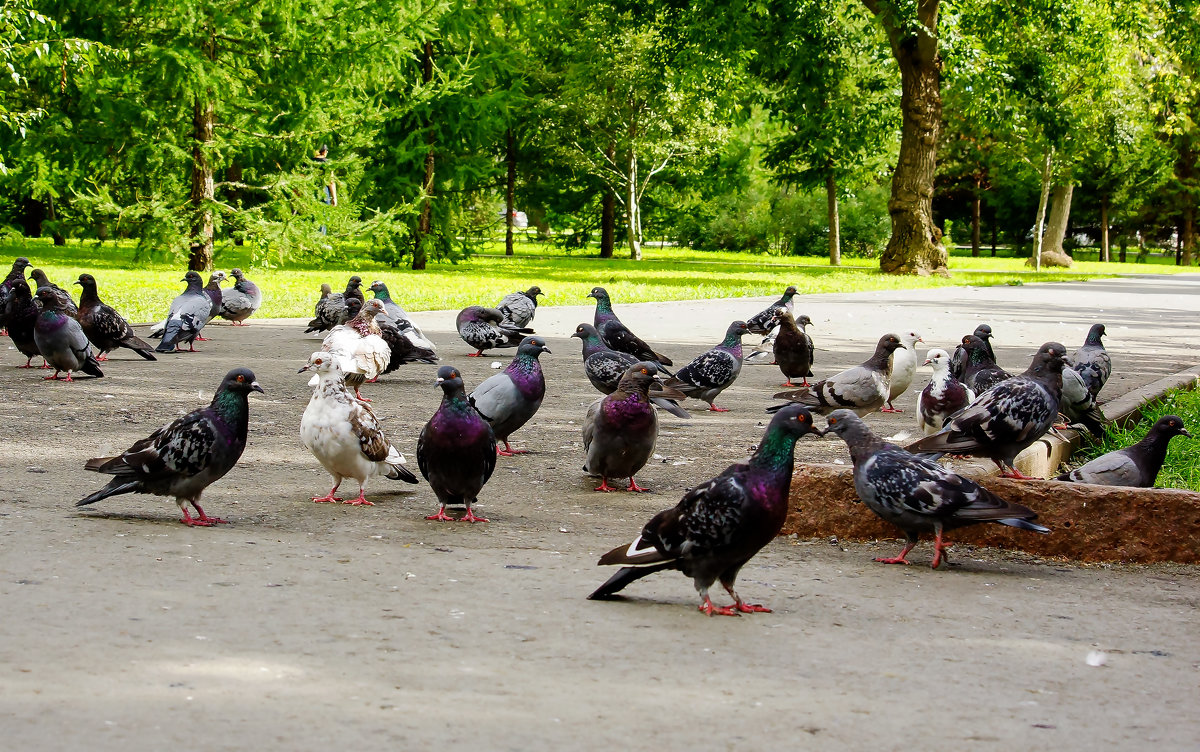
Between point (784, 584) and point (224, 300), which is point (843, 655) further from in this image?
point (224, 300)

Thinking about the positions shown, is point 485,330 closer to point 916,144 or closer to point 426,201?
point 426,201

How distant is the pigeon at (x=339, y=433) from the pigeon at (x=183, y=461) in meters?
0.50

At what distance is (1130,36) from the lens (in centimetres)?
3506

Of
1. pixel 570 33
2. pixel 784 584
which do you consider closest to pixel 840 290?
pixel 570 33

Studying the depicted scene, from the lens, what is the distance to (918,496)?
5.44 m

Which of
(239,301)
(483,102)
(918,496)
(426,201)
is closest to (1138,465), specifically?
(918,496)

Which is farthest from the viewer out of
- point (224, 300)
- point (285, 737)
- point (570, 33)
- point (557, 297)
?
point (570, 33)

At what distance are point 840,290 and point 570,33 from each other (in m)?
18.3

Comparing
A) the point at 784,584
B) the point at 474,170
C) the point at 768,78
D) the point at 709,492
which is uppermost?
the point at 768,78

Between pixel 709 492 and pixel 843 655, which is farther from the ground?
pixel 709 492

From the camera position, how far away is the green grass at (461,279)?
20.9 metres

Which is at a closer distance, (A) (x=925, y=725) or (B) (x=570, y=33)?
(A) (x=925, y=725)

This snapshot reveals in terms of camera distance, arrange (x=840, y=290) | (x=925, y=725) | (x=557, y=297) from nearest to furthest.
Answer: (x=925, y=725) < (x=557, y=297) < (x=840, y=290)

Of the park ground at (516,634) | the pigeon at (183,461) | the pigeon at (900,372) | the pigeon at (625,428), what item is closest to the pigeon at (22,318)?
the park ground at (516,634)
